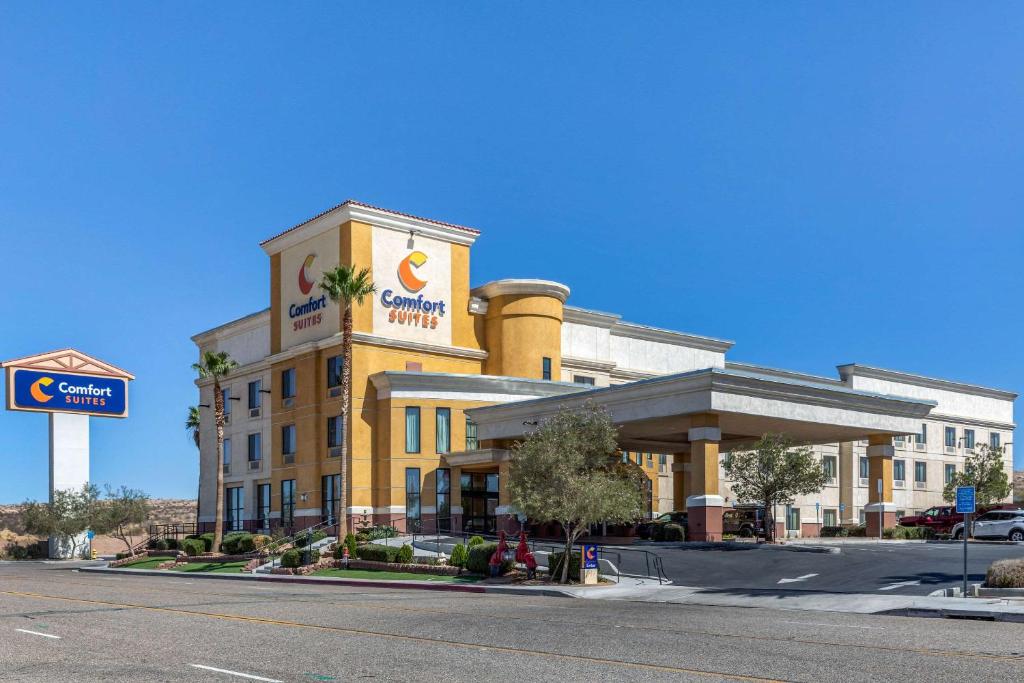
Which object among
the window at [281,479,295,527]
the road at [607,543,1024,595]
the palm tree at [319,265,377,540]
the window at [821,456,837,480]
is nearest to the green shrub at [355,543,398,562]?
the palm tree at [319,265,377,540]

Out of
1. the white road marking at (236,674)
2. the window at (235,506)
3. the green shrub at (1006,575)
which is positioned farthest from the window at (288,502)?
the white road marking at (236,674)

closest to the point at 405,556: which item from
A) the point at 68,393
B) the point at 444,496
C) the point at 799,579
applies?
the point at 799,579

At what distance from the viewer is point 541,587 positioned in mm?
30500

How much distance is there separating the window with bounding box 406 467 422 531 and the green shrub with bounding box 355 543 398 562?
13.2m

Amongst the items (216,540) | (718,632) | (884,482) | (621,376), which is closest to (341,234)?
(216,540)

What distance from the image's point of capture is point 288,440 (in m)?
61.5

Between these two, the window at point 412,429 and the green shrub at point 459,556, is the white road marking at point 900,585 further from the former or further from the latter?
the window at point 412,429

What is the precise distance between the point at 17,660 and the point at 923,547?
3504cm

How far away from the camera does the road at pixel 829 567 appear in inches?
1147

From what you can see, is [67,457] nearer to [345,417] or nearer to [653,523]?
[345,417]

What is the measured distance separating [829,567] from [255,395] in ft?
137

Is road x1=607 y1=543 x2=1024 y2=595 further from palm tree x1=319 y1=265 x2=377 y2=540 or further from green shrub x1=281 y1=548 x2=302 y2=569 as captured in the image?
palm tree x1=319 y1=265 x2=377 y2=540

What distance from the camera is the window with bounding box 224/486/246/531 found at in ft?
216

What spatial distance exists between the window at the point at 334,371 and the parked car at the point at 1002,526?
3253 centimetres
